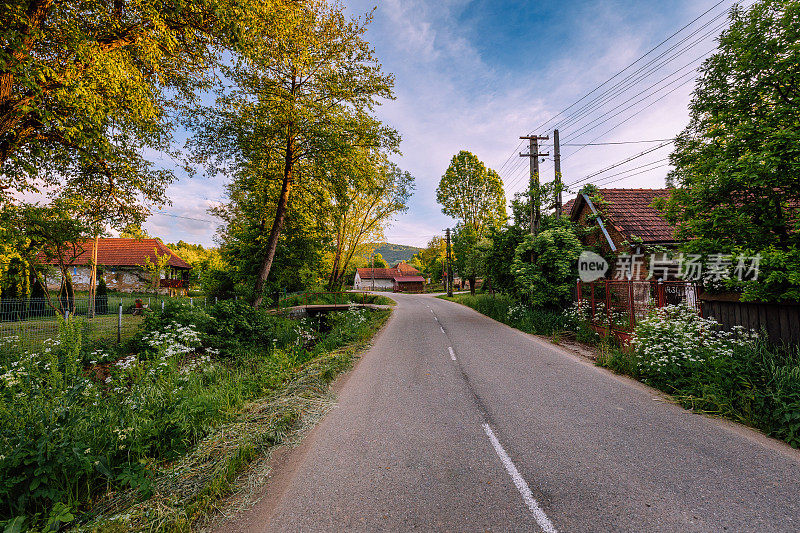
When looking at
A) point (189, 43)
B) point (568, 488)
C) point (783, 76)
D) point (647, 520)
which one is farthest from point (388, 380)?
point (189, 43)

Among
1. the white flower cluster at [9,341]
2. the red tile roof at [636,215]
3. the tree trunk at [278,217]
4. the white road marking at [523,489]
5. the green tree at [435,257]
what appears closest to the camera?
the white road marking at [523,489]

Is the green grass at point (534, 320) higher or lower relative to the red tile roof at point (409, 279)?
lower

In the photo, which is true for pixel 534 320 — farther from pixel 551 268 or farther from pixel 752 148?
pixel 752 148

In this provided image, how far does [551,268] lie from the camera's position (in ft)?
39.2

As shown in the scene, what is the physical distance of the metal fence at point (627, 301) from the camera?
24.1ft

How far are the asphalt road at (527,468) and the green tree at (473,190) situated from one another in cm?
2312

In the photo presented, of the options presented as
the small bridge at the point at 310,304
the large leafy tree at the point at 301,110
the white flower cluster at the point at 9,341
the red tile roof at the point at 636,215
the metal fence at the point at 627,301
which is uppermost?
the large leafy tree at the point at 301,110

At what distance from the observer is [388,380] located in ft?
20.9

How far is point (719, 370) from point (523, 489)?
15.8 ft

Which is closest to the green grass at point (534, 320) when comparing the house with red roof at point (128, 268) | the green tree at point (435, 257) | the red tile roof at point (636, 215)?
the red tile roof at point (636, 215)

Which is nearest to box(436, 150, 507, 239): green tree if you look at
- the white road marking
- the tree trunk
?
the tree trunk

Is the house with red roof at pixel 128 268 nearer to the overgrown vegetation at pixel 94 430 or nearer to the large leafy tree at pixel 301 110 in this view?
the large leafy tree at pixel 301 110

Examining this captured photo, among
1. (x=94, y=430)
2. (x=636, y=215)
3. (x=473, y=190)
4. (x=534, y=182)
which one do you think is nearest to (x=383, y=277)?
(x=473, y=190)

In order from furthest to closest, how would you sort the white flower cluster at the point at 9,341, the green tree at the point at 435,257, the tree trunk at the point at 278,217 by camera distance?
1. the green tree at the point at 435,257
2. the tree trunk at the point at 278,217
3. the white flower cluster at the point at 9,341
